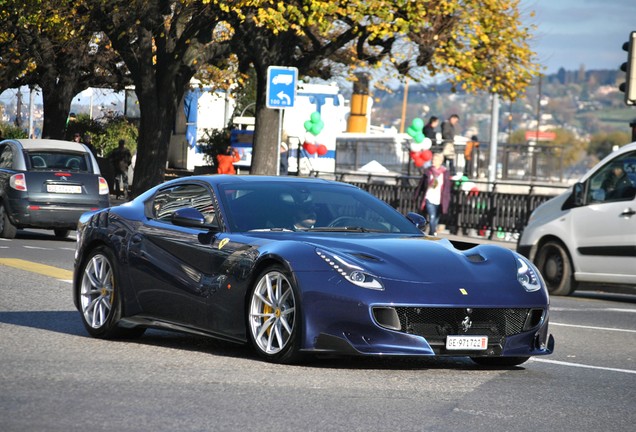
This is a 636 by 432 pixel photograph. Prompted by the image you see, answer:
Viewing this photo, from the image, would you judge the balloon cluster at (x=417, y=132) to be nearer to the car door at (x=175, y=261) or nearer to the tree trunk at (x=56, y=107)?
the tree trunk at (x=56, y=107)

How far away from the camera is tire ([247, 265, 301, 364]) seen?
8.53m

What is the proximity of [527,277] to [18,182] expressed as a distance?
1512cm

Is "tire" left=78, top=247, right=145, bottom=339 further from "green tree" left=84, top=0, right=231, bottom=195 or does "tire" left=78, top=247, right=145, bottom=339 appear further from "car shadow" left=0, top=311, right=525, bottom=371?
"green tree" left=84, top=0, right=231, bottom=195

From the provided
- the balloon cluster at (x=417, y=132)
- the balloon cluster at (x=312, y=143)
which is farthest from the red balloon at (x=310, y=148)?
the balloon cluster at (x=417, y=132)

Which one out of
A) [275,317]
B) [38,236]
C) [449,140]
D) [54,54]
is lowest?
[38,236]

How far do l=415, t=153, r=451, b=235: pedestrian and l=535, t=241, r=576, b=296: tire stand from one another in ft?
30.2

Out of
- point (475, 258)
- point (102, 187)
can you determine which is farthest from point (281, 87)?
point (475, 258)

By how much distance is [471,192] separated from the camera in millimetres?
31422

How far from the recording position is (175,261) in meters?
9.62

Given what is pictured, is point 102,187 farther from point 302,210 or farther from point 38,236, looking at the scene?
point 302,210

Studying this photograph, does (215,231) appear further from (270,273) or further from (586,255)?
(586,255)

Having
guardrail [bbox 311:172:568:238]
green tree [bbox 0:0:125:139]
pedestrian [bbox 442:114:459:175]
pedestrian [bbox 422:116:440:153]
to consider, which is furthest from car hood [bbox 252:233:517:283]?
pedestrian [bbox 422:116:440:153]

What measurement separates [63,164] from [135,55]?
10704 mm

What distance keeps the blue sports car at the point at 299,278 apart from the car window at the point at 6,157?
12992 millimetres
